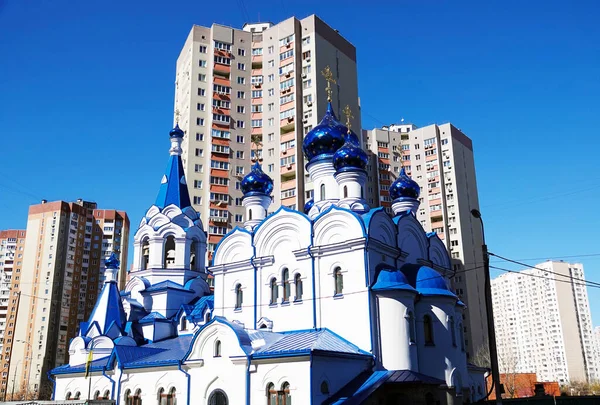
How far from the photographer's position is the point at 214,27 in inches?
1784

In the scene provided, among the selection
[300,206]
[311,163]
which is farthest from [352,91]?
[311,163]

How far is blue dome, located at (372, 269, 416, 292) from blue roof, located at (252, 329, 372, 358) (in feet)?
6.96

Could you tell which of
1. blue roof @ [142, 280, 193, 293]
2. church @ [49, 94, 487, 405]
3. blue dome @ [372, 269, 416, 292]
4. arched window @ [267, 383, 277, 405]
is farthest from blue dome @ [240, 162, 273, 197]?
arched window @ [267, 383, 277, 405]

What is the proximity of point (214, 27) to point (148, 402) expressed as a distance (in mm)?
32047

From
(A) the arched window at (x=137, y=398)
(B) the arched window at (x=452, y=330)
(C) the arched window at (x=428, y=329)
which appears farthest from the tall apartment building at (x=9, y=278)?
(B) the arched window at (x=452, y=330)

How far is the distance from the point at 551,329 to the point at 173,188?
53168mm

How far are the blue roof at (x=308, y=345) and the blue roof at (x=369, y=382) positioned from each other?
814 millimetres

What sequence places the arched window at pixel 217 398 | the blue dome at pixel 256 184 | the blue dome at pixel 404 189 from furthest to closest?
the blue dome at pixel 256 184 → the blue dome at pixel 404 189 → the arched window at pixel 217 398

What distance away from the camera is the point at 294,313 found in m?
21.1

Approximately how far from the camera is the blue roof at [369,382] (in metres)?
17.3

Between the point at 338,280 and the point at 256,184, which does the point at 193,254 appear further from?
the point at 338,280

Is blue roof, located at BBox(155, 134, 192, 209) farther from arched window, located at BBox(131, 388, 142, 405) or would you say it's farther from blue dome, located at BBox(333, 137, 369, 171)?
arched window, located at BBox(131, 388, 142, 405)

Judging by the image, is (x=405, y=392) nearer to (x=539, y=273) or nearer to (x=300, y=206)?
(x=300, y=206)

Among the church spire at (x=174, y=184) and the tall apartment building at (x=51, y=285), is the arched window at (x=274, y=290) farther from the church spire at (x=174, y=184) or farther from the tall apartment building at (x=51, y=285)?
the tall apartment building at (x=51, y=285)
